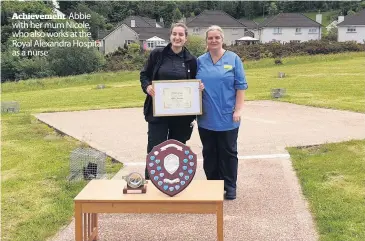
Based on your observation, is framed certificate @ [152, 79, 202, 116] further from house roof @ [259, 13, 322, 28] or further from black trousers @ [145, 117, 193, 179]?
house roof @ [259, 13, 322, 28]

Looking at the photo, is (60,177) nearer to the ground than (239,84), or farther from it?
nearer to the ground

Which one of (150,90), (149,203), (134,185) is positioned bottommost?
(149,203)

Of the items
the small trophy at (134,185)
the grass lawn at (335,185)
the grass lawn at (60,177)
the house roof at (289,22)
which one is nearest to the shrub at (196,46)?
the grass lawn at (60,177)

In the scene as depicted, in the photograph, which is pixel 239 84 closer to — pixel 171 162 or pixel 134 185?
pixel 171 162

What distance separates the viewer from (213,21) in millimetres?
66375

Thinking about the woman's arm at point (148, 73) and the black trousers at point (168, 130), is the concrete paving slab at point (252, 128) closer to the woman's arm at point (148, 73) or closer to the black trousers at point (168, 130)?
the black trousers at point (168, 130)

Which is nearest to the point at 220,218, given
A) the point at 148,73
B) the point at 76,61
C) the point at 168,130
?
the point at 168,130

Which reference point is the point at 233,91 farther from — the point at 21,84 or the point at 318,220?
the point at 21,84

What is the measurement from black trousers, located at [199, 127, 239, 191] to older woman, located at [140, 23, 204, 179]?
25 cm

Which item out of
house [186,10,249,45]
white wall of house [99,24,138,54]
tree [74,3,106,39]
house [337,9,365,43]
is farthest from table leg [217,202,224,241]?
tree [74,3,106,39]

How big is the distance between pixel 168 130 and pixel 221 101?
75cm

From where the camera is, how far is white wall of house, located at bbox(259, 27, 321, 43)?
2506 inches

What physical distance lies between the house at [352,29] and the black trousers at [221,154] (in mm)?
54533

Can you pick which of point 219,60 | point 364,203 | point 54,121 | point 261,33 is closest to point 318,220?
point 364,203
